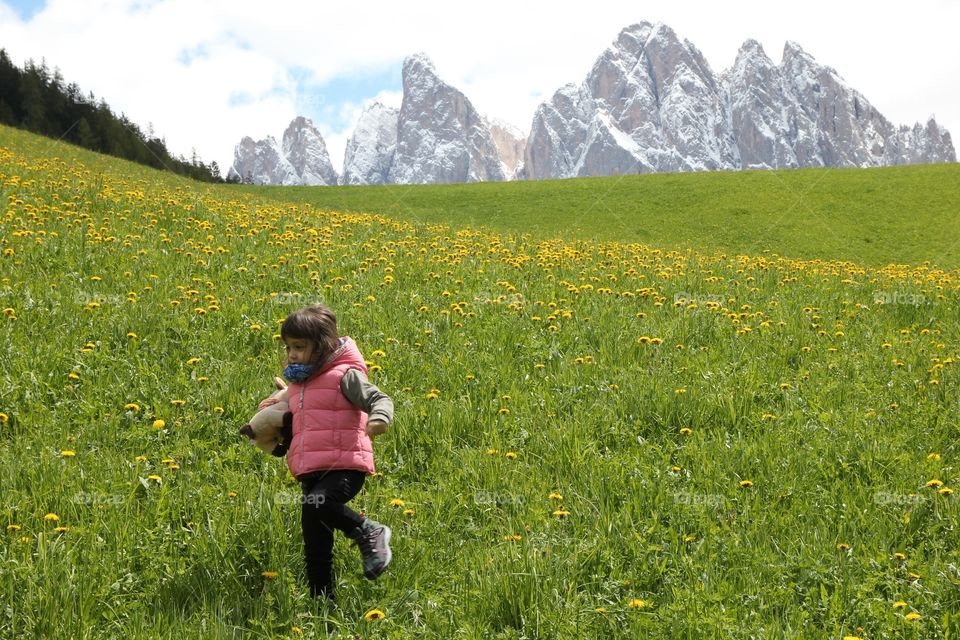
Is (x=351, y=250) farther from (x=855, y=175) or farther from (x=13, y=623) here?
(x=855, y=175)

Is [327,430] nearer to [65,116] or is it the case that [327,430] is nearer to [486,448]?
[486,448]

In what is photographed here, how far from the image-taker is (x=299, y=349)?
3588 mm

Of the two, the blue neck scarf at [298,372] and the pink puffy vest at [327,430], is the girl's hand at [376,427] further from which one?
the blue neck scarf at [298,372]

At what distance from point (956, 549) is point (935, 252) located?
961 inches

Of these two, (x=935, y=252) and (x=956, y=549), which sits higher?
(x=935, y=252)

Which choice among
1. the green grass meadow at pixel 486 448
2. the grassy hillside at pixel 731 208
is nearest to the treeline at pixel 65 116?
the grassy hillside at pixel 731 208

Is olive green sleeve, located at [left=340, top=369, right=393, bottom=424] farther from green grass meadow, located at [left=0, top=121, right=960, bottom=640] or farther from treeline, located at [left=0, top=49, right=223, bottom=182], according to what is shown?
treeline, located at [left=0, top=49, right=223, bottom=182]

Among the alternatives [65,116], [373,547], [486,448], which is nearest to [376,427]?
[373,547]

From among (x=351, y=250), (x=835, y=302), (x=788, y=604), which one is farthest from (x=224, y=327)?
(x=835, y=302)

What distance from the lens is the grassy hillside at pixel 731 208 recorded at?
987 inches

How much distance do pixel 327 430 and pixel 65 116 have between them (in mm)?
52795

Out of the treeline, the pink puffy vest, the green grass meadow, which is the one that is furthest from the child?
the treeline

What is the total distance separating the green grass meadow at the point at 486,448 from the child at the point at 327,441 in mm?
254

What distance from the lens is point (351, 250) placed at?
399 inches
